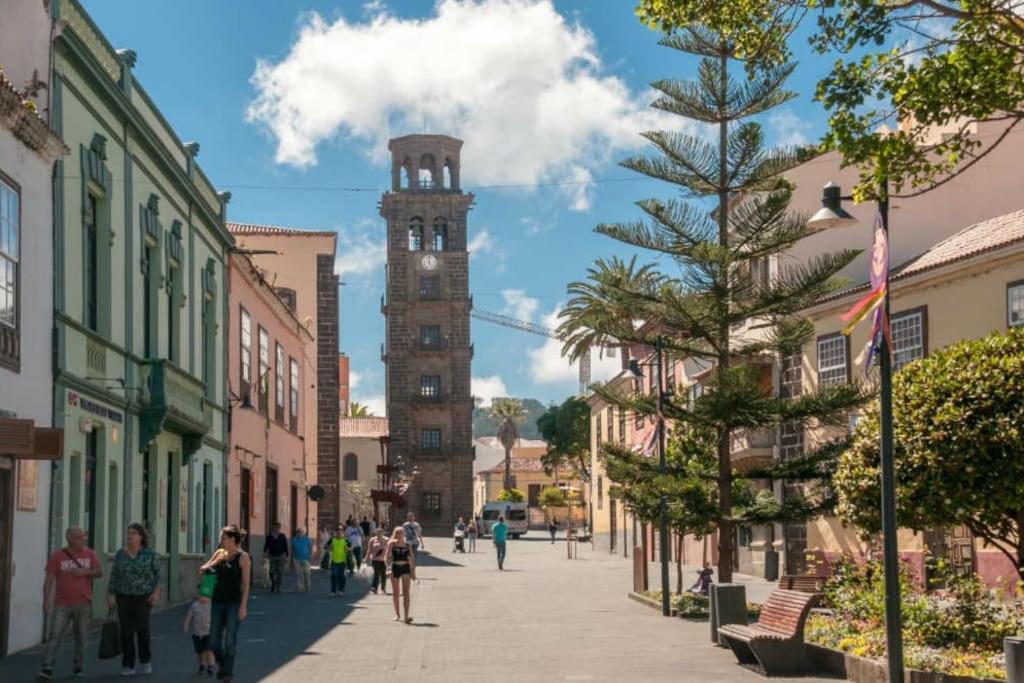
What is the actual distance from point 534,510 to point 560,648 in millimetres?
115367

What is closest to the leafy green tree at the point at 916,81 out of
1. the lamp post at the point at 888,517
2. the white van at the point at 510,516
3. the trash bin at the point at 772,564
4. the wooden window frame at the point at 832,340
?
the lamp post at the point at 888,517

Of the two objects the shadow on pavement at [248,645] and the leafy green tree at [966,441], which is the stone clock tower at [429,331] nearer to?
the shadow on pavement at [248,645]

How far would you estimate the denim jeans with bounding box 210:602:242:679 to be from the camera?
47.5 feet

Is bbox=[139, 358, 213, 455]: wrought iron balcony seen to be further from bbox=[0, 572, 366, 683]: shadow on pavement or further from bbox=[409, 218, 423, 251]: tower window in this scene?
bbox=[409, 218, 423, 251]: tower window

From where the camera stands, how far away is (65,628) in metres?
15.0

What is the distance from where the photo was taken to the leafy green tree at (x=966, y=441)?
15.5 metres

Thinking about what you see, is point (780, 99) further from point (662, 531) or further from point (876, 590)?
point (876, 590)

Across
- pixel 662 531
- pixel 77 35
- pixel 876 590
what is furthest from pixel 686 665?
pixel 77 35

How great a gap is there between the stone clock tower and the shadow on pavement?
66.2 meters

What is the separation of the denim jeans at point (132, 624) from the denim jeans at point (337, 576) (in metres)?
16.7

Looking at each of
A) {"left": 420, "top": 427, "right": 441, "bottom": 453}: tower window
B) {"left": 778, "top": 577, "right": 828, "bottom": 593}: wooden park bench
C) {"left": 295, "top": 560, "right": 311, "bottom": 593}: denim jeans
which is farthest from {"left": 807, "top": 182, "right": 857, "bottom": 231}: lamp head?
{"left": 420, "top": 427, "right": 441, "bottom": 453}: tower window

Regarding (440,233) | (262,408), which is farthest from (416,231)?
(262,408)

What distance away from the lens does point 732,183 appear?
1049 inches

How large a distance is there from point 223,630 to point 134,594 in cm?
144
